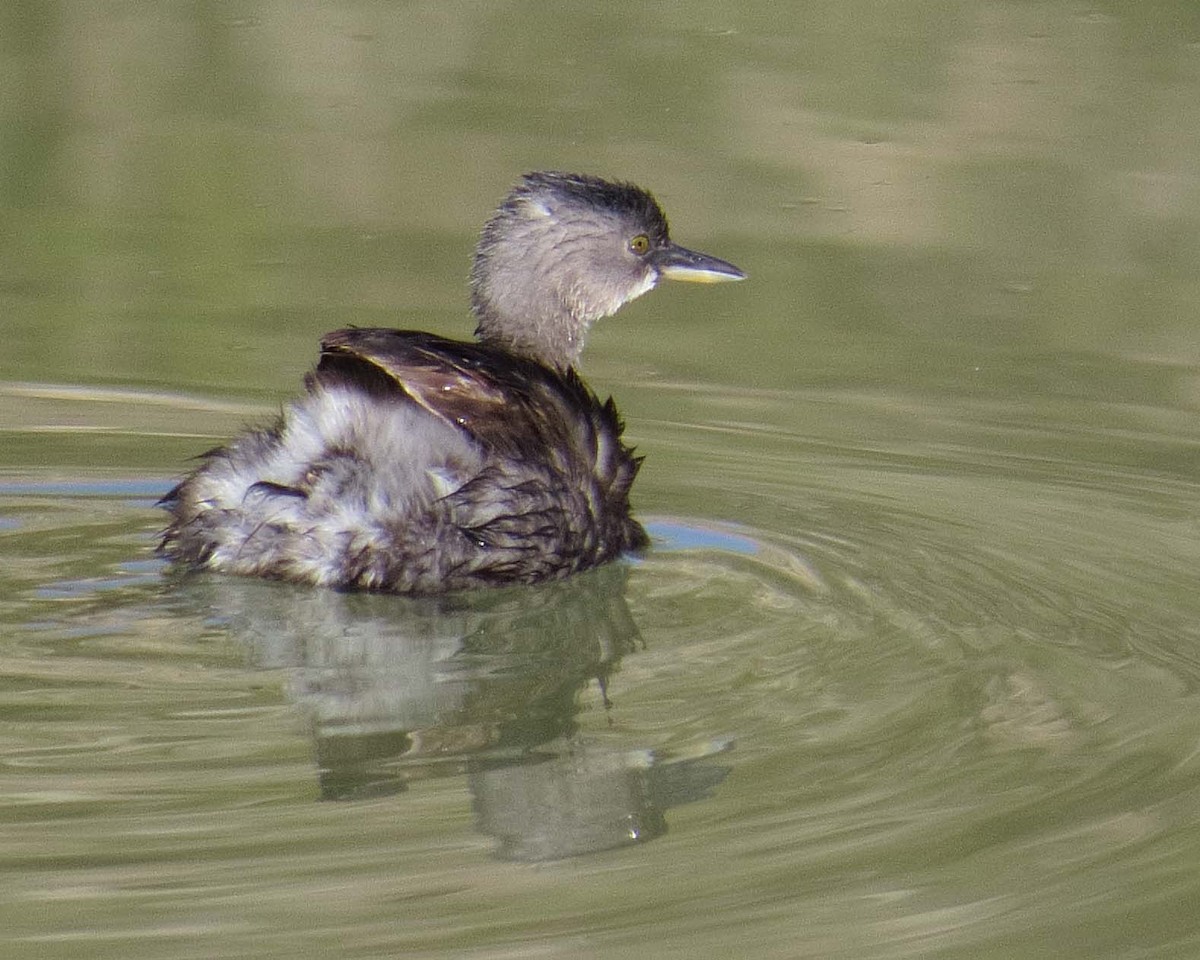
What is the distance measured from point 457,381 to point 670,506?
4.22 feet

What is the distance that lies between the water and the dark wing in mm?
413

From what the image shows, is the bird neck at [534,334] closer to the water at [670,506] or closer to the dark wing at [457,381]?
the water at [670,506]

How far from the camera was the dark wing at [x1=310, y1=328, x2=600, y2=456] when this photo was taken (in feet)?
18.6

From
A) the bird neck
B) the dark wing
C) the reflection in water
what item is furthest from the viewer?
the bird neck

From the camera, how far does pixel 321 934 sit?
3.86 meters

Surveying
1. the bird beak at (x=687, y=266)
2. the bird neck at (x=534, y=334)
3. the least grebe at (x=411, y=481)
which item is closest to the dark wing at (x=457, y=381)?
the least grebe at (x=411, y=481)

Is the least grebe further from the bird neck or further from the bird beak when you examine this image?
the bird beak

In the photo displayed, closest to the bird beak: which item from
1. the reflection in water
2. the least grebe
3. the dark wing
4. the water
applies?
the water

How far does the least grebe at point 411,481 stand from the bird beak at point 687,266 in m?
1.01

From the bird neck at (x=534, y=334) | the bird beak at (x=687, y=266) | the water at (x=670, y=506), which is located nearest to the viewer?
the water at (x=670, y=506)

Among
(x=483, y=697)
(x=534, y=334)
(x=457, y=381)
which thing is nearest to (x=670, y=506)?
(x=534, y=334)

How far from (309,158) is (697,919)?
6.95 metres

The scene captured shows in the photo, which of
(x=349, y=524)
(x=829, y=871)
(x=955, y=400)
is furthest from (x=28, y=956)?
(x=955, y=400)

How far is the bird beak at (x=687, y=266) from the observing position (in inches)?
286
